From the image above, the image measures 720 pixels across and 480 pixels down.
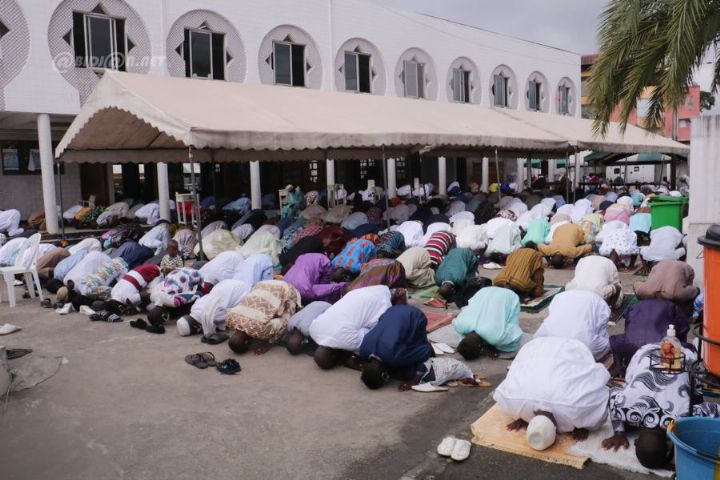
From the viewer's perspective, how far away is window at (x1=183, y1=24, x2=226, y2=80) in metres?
16.6

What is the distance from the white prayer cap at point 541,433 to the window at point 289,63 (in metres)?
15.8

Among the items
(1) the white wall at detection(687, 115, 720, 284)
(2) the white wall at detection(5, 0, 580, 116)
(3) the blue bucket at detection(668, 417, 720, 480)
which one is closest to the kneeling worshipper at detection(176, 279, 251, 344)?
(3) the blue bucket at detection(668, 417, 720, 480)

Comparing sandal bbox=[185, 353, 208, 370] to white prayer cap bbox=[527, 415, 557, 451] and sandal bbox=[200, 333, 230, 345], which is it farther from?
white prayer cap bbox=[527, 415, 557, 451]

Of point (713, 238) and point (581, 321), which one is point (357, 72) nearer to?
point (581, 321)

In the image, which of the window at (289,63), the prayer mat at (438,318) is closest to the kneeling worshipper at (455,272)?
the prayer mat at (438,318)

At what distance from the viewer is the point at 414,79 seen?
72.8 ft

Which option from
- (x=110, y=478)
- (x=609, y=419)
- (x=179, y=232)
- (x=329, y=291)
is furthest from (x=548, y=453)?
(x=179, y=232)

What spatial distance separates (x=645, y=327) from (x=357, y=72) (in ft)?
55.3

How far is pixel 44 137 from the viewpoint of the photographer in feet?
46.9

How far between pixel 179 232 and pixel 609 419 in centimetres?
944

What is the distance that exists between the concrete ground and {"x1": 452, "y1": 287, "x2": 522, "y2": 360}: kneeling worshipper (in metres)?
0.18

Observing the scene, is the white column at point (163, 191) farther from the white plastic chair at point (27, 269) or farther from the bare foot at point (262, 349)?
the bare foot at point (262, 349)

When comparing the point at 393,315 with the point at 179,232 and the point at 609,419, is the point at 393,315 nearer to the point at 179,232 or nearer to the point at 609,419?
the point at 609,419

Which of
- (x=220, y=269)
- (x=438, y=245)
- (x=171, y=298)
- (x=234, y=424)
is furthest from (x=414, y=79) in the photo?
(x=234, y=424)
